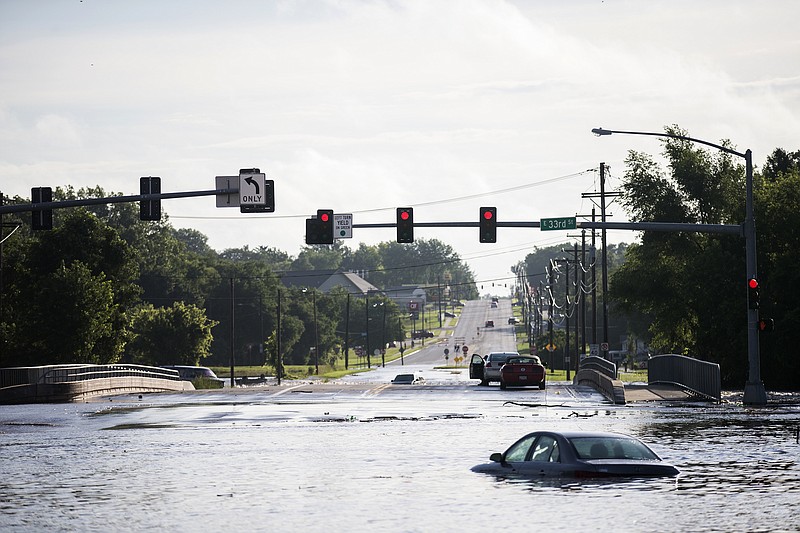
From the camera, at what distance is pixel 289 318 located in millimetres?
163125

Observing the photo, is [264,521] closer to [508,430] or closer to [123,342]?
[508,430]

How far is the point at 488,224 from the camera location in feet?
147

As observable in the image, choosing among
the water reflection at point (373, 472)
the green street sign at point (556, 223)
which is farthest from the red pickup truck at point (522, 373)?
the water reflection at point (373, 472)

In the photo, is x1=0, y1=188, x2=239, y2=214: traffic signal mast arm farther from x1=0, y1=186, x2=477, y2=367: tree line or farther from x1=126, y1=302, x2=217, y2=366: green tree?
x1=126, y1=302, x2=217, y2=366: green tree

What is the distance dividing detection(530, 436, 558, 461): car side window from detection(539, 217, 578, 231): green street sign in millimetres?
24754

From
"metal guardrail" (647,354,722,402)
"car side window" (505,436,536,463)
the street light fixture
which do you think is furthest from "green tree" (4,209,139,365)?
"car side window" (505,436,536,463)

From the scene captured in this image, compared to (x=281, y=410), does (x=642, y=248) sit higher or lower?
higher

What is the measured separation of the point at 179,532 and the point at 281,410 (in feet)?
95.7

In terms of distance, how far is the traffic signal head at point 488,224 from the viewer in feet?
146

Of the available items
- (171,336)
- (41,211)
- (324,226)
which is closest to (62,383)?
(324,226)

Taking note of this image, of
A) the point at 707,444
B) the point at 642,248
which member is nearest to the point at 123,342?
the point at 642,248

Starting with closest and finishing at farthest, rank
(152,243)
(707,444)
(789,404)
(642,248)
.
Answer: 1. (707,444)
2. (789,404)
3. (642,248)
4. (152,243)

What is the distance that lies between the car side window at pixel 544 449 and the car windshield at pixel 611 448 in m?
0.48

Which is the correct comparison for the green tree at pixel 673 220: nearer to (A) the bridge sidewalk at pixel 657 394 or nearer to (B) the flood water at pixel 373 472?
(A) the bridge sidewalk at pixel 657 394
